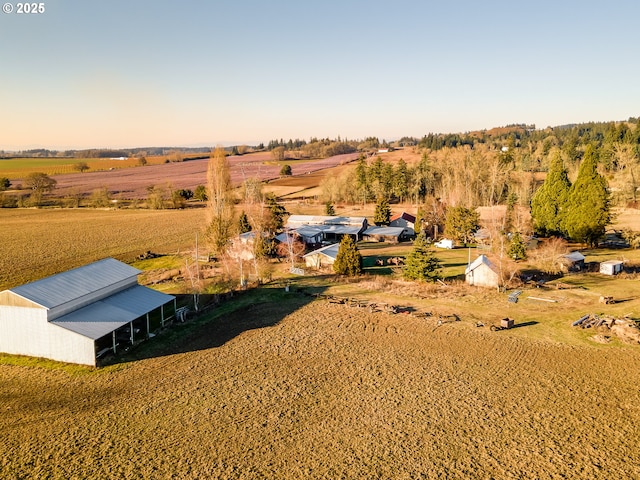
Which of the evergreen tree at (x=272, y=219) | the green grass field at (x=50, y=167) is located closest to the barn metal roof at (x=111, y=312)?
the evergreen tree at (x=272, y=219)

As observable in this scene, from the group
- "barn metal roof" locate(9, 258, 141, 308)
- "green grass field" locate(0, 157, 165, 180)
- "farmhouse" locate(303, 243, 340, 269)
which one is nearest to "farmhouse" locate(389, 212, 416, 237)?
"farmhouse" locate(303, 243, 340, 269)

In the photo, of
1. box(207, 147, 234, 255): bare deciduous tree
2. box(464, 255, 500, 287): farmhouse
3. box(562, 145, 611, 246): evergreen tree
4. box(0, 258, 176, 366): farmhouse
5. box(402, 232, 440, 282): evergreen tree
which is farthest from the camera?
box(207, 147, 234, 255): bare deciduous tree

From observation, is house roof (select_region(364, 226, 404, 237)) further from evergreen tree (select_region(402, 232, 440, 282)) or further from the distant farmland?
the distant farmland

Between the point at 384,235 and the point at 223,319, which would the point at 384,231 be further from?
the point at 223,319

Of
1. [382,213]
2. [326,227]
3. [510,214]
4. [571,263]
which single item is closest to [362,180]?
[382,213]

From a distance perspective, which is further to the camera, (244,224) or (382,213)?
(382,213)

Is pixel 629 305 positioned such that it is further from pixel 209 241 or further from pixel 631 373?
pixel 209 241
